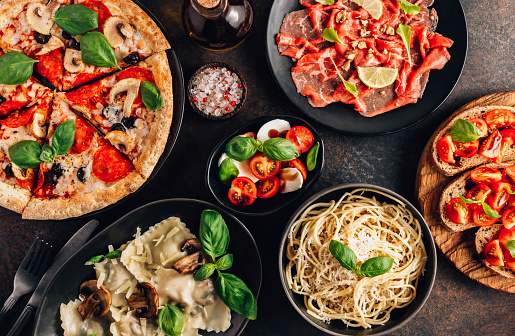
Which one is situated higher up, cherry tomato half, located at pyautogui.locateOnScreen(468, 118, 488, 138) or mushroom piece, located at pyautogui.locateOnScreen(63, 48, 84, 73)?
mushroom piece, located at pyautogui.locateOnScreen(63, 48, 84, 73)

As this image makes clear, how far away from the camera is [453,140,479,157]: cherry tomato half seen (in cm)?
369

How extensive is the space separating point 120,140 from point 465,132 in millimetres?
3464

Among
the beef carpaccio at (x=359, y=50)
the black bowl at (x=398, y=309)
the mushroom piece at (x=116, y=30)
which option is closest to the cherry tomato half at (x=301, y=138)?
the beef carpaccio at (x=359, y=50)

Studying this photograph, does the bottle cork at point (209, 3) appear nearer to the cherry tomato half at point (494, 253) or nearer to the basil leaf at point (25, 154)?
the basil leaf at point (25, 154)

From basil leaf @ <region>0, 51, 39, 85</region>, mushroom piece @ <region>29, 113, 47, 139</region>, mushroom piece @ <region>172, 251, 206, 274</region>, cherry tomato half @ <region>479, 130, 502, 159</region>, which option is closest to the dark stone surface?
cherry tomato half @ <region>479, 130, 502, 159</region>

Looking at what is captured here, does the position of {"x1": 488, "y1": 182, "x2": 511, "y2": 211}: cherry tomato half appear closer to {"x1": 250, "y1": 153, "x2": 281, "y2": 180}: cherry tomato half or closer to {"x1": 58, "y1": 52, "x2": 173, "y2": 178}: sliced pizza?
{"x1": 250, "y1": 153, "x2": 281, "y2": 180}: cherry tomato half

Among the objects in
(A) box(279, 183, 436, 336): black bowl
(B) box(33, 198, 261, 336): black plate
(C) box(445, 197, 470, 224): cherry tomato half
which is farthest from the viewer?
(C) box(445, 197, 470, 224): cherry tomato half

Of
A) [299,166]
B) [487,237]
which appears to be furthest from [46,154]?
[487,237]

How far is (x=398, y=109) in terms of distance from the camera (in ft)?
12.6

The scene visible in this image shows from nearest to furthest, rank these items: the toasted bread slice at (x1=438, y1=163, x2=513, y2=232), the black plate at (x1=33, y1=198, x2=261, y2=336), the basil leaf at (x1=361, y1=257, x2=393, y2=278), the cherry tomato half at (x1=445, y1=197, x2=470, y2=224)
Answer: the basil leaf at (x1=361, y1=257, x2=393, y2=278) → the black plate at (x1=33, y1=198, x2=261, y2=336) → the cherry tomato half at (x1=445, y1=197, x2=470, y2=224) → the toasted bread slice at (x1=438, y1=163, x2=513, y2=232)

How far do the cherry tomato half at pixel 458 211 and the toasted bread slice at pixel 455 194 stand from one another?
0.17 ft

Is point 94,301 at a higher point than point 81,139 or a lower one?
lower

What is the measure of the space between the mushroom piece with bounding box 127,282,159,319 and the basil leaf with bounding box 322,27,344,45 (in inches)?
123

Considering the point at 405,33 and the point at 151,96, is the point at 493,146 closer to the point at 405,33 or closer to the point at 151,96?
the point at 405,33
